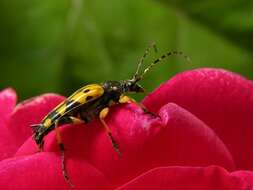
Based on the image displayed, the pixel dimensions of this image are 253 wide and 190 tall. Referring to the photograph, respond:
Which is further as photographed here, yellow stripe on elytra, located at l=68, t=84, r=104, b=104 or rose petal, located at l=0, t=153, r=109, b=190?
yellow stripe on elytra, located at l=68, t=84, r=104, b=104

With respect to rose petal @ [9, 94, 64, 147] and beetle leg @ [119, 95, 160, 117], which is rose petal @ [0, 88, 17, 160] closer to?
rose petal @ [9, 94, 64, 147]

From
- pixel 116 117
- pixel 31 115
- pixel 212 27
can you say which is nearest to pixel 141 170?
pixel 116 117

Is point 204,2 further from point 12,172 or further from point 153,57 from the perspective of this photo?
point 12,172

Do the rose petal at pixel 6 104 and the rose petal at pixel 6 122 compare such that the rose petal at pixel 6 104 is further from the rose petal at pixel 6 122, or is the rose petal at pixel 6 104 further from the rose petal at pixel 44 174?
the rose petal at pixel 44 174

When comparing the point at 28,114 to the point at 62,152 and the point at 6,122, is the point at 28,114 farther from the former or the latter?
the point at 62,152

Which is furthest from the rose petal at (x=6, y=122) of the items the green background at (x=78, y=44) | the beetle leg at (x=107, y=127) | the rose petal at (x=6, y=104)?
the green background at (x=78, y=44)

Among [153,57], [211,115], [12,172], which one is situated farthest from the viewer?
[153,57]

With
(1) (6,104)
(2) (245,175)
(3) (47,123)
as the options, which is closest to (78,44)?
(1) (6,104)

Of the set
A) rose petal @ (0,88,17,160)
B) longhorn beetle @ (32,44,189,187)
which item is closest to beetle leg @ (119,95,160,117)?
longhorn beetle @ (32,44,189,187)
